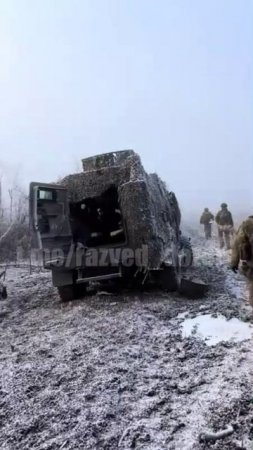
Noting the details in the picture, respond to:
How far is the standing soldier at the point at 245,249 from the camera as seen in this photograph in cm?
395

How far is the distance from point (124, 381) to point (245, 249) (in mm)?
1678

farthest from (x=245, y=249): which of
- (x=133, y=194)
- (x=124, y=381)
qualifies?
(x=133, y=194)

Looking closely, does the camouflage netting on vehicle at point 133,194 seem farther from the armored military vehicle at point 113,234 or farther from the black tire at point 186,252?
the black tire at point 186,252

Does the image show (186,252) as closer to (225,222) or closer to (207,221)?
(225,222)

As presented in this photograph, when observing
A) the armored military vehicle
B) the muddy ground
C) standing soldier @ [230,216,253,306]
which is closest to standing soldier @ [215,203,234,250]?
the armored military vehicle

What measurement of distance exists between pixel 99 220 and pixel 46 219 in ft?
5.99

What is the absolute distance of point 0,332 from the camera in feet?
20.6

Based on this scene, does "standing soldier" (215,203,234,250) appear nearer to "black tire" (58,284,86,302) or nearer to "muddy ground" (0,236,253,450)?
"black tire" (58,284,86,302)

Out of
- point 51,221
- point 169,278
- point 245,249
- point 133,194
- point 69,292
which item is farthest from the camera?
point 69,292

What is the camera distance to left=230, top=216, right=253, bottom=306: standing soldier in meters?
3.95

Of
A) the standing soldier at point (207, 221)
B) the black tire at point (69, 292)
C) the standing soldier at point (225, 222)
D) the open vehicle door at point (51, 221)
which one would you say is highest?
the standing soldier at point (207, 221)

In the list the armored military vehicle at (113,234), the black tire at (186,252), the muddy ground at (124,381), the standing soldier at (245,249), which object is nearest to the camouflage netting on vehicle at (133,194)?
the armored military vehicle at (113,234)

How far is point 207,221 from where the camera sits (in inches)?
792

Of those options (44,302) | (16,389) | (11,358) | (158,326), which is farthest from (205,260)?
(16,389)
